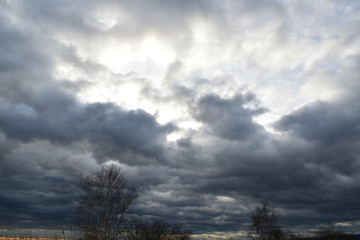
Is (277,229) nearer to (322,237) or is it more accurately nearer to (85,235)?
(322,237)

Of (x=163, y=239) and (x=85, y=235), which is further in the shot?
(x=85, y=235)

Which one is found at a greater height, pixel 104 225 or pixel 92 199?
pixel 92 199

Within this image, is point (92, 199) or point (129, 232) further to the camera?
point (92, 199)

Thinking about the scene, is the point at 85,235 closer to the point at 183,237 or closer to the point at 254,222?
the point at 183,237

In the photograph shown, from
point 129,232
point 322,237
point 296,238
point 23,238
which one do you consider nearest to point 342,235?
point 322,237

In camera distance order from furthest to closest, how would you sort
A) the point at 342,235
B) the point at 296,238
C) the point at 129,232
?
the point at 296,238, the point at 342,235, the point at 129,232

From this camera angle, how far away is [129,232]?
26219 mm

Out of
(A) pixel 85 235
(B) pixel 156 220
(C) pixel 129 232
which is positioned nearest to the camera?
(C) pixel 129 232

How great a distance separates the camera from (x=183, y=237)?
62812 millimetres

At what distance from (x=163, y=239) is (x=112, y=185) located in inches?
734

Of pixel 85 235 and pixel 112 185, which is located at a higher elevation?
pixel 112 185

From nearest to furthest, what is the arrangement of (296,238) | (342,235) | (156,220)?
(156,220)
(342,235)
(296,238)

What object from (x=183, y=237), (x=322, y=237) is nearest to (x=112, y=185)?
(x=183, y=237)

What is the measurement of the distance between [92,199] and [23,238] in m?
16.1
